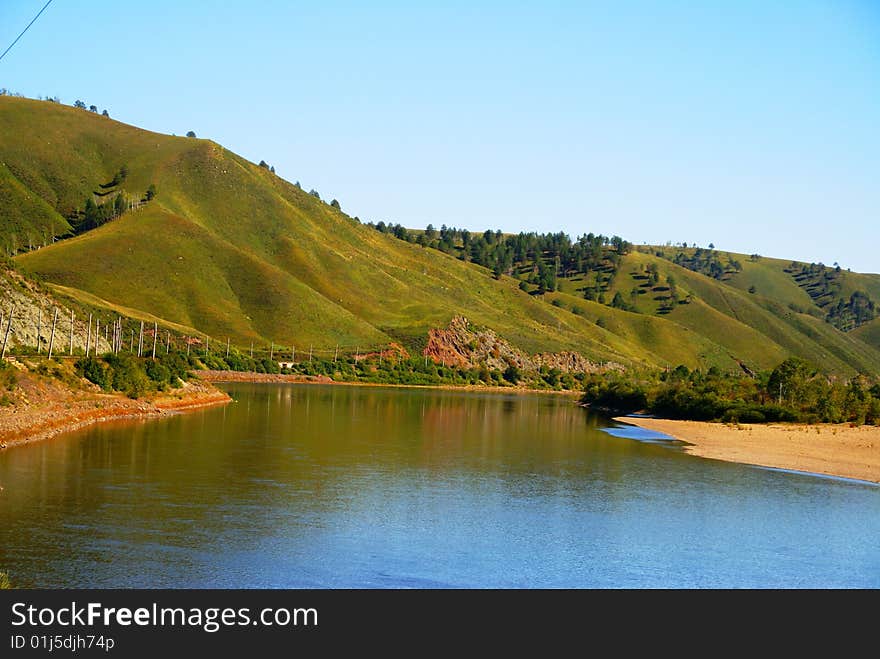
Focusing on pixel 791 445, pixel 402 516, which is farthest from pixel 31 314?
pixel 791 445

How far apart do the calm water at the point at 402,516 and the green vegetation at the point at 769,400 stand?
94.4 ft

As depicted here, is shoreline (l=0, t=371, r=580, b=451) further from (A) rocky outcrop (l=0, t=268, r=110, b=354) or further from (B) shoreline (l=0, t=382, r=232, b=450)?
(A) rocky outcrop (l=0, t=268, r=110, b=354)

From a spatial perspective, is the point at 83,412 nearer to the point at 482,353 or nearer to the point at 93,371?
the point at 93,371

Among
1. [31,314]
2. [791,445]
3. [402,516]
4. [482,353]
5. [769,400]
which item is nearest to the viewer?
[402,516]

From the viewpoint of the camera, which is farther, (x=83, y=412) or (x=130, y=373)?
(x=130, y=373)

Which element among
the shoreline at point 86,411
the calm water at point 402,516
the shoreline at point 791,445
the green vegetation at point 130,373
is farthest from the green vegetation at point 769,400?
the green vegetation at point 130,373

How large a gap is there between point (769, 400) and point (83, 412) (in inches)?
2625

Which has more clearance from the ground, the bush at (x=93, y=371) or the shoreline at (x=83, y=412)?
the bush at (x=93, y=371)

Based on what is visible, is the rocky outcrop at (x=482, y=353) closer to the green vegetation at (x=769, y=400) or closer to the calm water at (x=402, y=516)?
the green vegetation at (x=769, y=400)

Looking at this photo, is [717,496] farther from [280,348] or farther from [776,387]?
[280,348]

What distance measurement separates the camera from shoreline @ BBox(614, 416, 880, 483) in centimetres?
5550

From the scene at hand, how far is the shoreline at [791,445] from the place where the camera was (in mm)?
55500

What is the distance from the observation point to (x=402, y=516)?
115ft

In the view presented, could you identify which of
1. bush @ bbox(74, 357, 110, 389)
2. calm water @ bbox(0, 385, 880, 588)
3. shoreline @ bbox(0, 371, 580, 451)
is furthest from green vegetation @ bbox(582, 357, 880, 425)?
bush @ bbox(74, 357, 110, 389)
